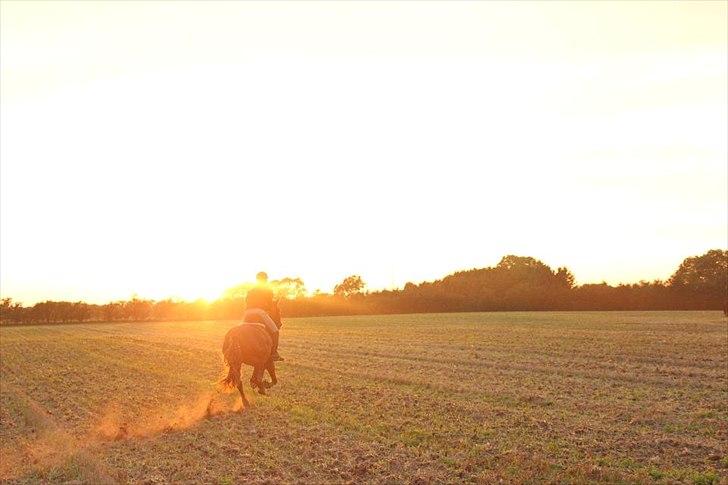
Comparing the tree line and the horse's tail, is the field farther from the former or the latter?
the tree line

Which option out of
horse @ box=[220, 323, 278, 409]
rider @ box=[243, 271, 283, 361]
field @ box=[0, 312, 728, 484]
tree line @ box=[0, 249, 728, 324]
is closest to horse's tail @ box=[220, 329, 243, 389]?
horse @ box=[220, 323, 278, 409]

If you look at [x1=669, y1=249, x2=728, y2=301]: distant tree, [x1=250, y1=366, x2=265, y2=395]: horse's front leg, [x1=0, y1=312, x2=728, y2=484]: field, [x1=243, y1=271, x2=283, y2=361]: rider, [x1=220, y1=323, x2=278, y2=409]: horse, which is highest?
[x1=669, y1=249, x2=728, y2=301]: distant tree

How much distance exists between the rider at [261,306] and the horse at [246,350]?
21 cm

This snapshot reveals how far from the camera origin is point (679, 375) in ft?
64.7

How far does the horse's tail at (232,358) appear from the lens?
14977mm

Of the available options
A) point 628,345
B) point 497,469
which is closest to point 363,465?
point 497,469

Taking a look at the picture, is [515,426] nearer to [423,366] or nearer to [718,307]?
[423,366]

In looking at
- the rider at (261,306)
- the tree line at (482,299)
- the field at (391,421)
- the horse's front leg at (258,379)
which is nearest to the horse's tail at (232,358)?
the horse's front leg at (258,379)

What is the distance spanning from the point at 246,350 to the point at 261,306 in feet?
4.13

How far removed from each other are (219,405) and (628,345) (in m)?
19.3

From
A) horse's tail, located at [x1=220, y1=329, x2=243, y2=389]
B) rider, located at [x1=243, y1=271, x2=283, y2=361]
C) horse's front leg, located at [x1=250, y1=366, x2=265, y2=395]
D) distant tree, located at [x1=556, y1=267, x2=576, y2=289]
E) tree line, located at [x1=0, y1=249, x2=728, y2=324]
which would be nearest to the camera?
horse's tail, located at [x1=220, y1=329, x2=243, y2=389]

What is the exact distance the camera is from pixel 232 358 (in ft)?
49.1

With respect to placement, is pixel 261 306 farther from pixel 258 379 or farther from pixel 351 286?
pixel 351 286

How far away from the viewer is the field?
33.9 feet
